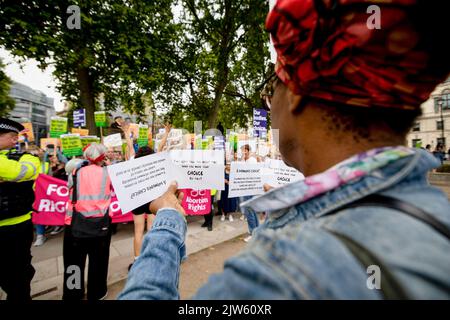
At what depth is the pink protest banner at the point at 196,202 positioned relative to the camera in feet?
19.7

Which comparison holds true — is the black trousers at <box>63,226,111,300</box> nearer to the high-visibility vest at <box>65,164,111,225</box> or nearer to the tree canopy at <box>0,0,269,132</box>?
the high-visibility vest at <box>65,164,111,225</box>

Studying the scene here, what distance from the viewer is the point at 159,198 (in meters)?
1.65

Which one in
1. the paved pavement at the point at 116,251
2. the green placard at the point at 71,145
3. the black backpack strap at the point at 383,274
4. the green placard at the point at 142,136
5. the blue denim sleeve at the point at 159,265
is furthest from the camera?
the green placard at the point at 142,136

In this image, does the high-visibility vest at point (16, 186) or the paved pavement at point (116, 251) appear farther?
the paved pavement at point (116, 251)

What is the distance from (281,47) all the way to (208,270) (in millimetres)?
4232

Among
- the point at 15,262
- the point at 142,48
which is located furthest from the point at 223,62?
the point at 15,262

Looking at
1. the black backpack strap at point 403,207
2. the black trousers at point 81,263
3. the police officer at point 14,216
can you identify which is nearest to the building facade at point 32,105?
the police officer at point 14,216

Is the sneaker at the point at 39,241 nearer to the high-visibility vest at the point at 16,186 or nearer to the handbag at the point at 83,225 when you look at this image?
the high-visibility vest at the point at 16,186

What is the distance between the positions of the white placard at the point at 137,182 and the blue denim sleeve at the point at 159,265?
60 cm

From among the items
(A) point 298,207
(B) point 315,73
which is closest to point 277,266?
(A) point 298,207

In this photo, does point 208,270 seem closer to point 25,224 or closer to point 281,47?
point 25,224

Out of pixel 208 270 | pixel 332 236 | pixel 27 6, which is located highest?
pixel 27 6

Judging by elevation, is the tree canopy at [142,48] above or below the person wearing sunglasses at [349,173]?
above

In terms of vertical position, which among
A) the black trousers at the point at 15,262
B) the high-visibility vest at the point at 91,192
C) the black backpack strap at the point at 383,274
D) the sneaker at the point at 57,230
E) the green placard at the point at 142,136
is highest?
the green placard at the point at 142,136
